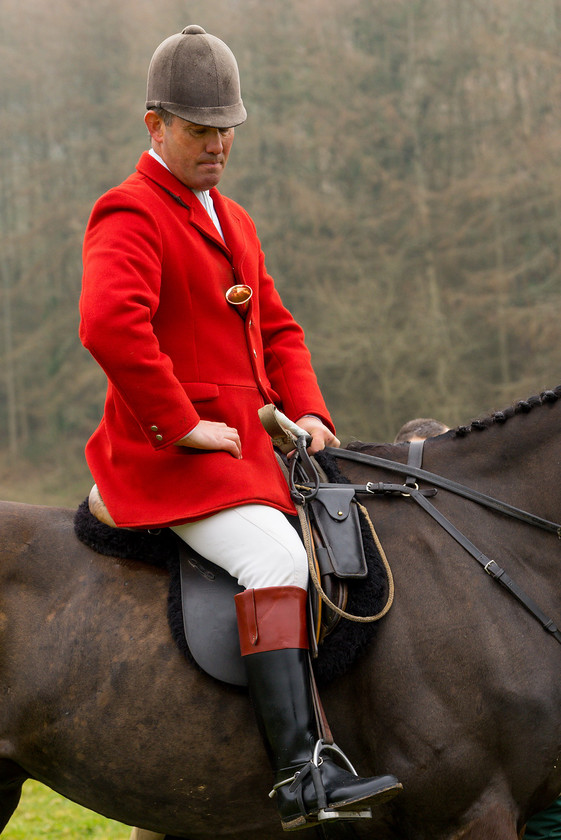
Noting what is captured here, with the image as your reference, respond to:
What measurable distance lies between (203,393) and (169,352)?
173 millimetres

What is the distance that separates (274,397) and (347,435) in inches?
591

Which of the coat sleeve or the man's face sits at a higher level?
the man's face

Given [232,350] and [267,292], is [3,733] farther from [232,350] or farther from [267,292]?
[267,292]

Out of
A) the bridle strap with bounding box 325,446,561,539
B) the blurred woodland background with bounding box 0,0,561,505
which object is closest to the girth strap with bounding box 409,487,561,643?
the bridle strap with bounding box 325,446,561,539

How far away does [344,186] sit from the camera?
20.2 m

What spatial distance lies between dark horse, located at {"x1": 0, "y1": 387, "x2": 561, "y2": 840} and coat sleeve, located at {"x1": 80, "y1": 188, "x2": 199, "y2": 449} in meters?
0.57

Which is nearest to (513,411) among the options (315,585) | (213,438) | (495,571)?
(495,571)

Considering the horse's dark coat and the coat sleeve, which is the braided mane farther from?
the coat sleeve

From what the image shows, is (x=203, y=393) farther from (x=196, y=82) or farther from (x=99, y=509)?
(x=196, y=82)

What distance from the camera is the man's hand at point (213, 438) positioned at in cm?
273

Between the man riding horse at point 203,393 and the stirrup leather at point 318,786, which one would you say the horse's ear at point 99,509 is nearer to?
the man riding horse at point 203,393

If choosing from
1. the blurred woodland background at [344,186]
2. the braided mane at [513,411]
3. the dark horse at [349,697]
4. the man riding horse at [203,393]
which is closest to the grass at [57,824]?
the dark horse at [349,697]

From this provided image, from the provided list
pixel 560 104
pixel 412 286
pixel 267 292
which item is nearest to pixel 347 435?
pixel 412 286

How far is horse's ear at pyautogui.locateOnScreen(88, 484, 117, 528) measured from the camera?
2.96 metres
